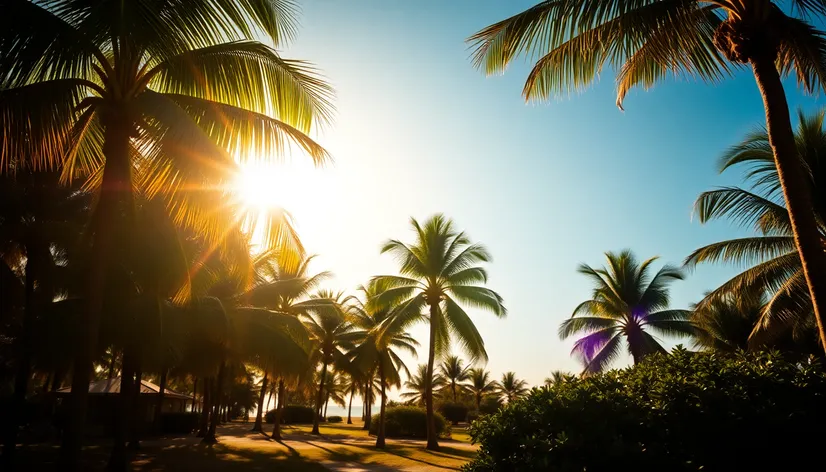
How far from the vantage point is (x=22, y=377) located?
46.1ft

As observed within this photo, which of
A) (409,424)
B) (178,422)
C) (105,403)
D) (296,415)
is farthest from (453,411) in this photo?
(105,403)

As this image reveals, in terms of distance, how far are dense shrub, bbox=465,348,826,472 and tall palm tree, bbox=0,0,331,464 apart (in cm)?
552

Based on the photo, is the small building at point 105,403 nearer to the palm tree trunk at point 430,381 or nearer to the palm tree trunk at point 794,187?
the palm tree trunk at point 430,381

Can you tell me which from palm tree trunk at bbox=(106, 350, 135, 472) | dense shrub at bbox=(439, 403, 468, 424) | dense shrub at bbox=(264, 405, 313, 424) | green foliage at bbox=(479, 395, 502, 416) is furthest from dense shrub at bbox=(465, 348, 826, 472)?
green foliage at bbox=(479, 395, 502, 416)

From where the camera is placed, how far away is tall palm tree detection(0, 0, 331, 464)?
18.7ft

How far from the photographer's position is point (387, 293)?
2200 cm

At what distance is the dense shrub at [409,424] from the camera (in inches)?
1226

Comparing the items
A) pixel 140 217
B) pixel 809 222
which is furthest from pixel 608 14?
pixel 140 217

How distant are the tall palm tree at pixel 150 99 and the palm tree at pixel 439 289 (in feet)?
46.2

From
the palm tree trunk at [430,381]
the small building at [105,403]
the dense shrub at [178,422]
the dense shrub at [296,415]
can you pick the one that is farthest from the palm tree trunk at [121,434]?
the dense shrub at [296,415]

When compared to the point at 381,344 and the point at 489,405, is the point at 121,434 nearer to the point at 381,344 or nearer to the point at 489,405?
the point at 381,344

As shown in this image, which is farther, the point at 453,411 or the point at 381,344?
the point at 453,411

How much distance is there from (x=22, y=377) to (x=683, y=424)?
17518 millimetres

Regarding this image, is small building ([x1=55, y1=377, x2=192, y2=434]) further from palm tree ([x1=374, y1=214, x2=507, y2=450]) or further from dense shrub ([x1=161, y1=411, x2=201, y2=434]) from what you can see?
palm tree ([x1=374, y1=214, x2=507, y2=450])
